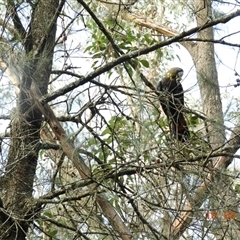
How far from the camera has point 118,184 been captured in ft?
7.14

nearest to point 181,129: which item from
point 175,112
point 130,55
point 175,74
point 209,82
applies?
point 175,112

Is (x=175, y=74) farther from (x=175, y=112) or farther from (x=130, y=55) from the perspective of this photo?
(x=130, y=55)

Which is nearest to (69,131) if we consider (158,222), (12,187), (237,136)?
(12,187)

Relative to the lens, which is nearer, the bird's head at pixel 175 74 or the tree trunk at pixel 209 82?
the tree trunk at pixel 209 82

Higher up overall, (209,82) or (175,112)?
(209,82)

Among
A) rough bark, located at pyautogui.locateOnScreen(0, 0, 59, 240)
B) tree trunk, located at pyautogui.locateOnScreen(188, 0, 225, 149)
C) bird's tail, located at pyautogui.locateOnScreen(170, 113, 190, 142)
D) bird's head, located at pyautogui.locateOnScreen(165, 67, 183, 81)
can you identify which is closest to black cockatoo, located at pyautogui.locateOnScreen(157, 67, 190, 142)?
bird's tail, located at pyautogui.locateOnScreen(170, 113, 190, 142)

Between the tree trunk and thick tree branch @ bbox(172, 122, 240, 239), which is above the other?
the tree trunk

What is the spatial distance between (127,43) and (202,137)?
0.94 m

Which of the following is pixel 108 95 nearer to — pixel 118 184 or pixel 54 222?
pixel 118 184

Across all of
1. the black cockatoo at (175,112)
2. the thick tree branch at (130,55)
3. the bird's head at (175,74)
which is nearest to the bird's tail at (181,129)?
the black cockatoo at (175,112)

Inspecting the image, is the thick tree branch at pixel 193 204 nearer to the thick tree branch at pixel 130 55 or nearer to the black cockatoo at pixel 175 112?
the black cockatoo at pixel 175 112

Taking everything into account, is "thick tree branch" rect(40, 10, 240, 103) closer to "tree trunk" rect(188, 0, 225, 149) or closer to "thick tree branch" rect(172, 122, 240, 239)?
"tree trunk" rect(188, 0, 225, 149)

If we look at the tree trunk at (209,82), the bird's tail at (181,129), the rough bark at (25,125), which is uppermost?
the tree trunk at (209,82)

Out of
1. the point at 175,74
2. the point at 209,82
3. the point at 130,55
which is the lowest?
the point at 130,55
